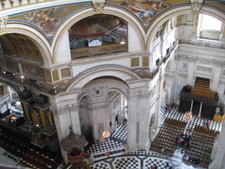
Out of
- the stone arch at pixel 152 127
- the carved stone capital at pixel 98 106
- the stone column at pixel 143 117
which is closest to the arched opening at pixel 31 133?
the carved stone capital at pixel 98 106

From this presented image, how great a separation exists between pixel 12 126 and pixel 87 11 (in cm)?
1291

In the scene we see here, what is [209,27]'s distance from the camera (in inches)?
944

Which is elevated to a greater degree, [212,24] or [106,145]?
[212,24]

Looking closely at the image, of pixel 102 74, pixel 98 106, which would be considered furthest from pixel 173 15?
pixel 98 106

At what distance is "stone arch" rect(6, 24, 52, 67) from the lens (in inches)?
523

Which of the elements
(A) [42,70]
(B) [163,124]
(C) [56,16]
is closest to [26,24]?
(C) [56,16]

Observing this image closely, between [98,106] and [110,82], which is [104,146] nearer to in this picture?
[98,106]

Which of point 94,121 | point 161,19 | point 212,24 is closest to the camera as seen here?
point 161,19

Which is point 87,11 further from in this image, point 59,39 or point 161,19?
point 161,19

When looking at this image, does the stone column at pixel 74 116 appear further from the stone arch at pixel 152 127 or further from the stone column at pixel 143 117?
the stone arch at pixel 152 127

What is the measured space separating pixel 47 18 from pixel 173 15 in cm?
798

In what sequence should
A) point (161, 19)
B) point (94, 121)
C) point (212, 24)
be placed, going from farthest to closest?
point (212, 24)
point (94, 121)
point (161, 19)

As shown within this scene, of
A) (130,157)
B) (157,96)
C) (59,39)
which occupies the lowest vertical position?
(130,157)

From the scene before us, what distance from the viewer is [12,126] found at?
71.5ft
